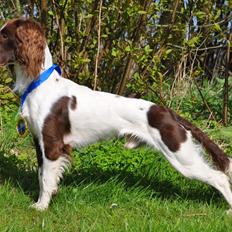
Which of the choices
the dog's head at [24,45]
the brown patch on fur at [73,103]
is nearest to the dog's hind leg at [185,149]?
the brown patch on fur at [73,103]

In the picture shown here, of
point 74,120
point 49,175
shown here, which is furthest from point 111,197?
point 74,120

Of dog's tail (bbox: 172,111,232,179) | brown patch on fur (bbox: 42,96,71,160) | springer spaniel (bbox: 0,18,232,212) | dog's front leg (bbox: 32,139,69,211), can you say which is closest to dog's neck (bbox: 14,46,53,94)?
springer spaniel (bbox: 0,18,232,212)

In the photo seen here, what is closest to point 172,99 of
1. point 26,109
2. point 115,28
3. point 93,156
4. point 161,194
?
point 115,28

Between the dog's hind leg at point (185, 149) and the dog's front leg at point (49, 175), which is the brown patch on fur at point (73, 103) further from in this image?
the dog's hind leg at point (185, 149)

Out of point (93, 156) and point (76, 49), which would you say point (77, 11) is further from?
point (93, 156)

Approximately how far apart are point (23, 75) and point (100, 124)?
0.74 meters

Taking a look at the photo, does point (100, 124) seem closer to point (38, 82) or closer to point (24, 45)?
point (38, 82)

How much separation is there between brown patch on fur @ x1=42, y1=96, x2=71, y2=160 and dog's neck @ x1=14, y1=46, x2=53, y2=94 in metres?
0.29

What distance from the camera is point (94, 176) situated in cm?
504

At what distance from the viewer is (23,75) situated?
14.9 feet

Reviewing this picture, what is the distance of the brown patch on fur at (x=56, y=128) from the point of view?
4418 millimetres

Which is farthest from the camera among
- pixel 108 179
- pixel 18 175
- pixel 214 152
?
pixel 18 175

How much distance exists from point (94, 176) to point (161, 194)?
2.13ft

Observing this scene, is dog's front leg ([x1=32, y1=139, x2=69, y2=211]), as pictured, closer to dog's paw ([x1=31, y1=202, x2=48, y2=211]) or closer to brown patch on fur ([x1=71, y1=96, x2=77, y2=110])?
dog's paw ([x1=31, y1=202, x2=48, y2=211])
